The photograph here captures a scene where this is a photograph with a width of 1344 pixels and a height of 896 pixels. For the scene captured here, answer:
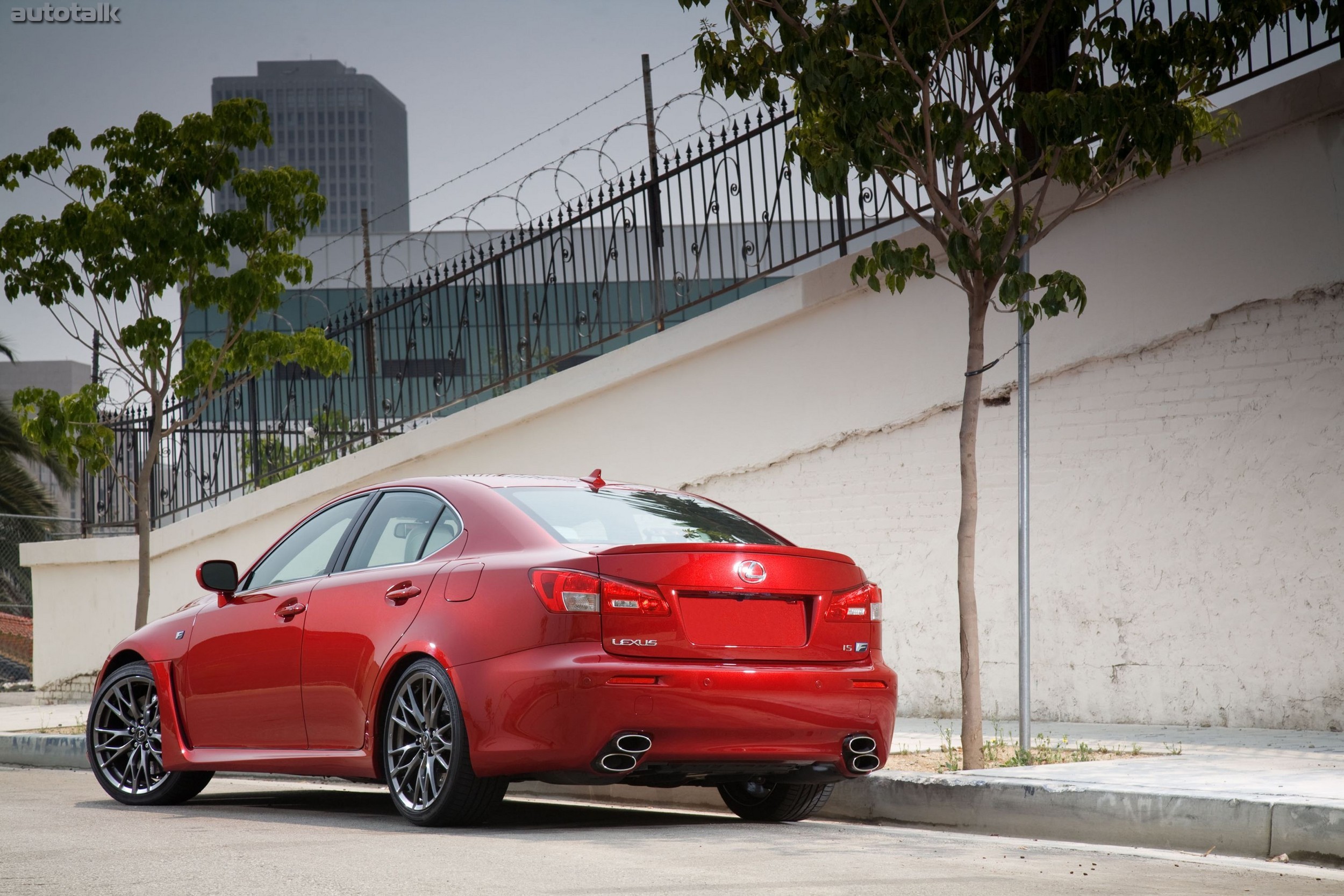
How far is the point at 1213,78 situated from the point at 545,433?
6427 millimetres

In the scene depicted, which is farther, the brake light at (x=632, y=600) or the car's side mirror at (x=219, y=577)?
the car's side mirror at (x=219, y=577)

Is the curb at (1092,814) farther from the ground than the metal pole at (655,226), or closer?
closer

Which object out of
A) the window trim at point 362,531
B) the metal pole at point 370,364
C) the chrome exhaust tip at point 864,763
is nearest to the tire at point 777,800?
the chrome exhaust tip at point 864,763

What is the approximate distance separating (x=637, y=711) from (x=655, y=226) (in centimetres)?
764

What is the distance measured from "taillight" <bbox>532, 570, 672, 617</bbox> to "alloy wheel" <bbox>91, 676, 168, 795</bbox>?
2814 mm

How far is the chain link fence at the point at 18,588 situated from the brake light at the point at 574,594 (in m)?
14.9

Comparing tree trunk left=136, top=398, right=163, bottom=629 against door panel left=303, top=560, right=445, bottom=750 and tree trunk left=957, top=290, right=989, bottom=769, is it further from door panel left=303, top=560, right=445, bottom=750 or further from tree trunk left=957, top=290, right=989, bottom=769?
tree trunk left=957, top=290, right=989, bottom=769

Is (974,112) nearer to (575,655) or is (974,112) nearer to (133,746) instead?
Result: (575,655)

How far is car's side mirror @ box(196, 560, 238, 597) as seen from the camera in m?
7.17

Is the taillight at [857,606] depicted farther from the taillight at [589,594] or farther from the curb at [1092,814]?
the curb at [1092,814]

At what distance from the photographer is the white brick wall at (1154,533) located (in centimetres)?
880

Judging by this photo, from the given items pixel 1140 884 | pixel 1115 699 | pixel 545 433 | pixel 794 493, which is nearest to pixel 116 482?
pixel 545 433

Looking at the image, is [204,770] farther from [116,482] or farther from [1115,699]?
[116,482]

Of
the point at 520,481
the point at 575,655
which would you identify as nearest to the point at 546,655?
the point at 575,655
